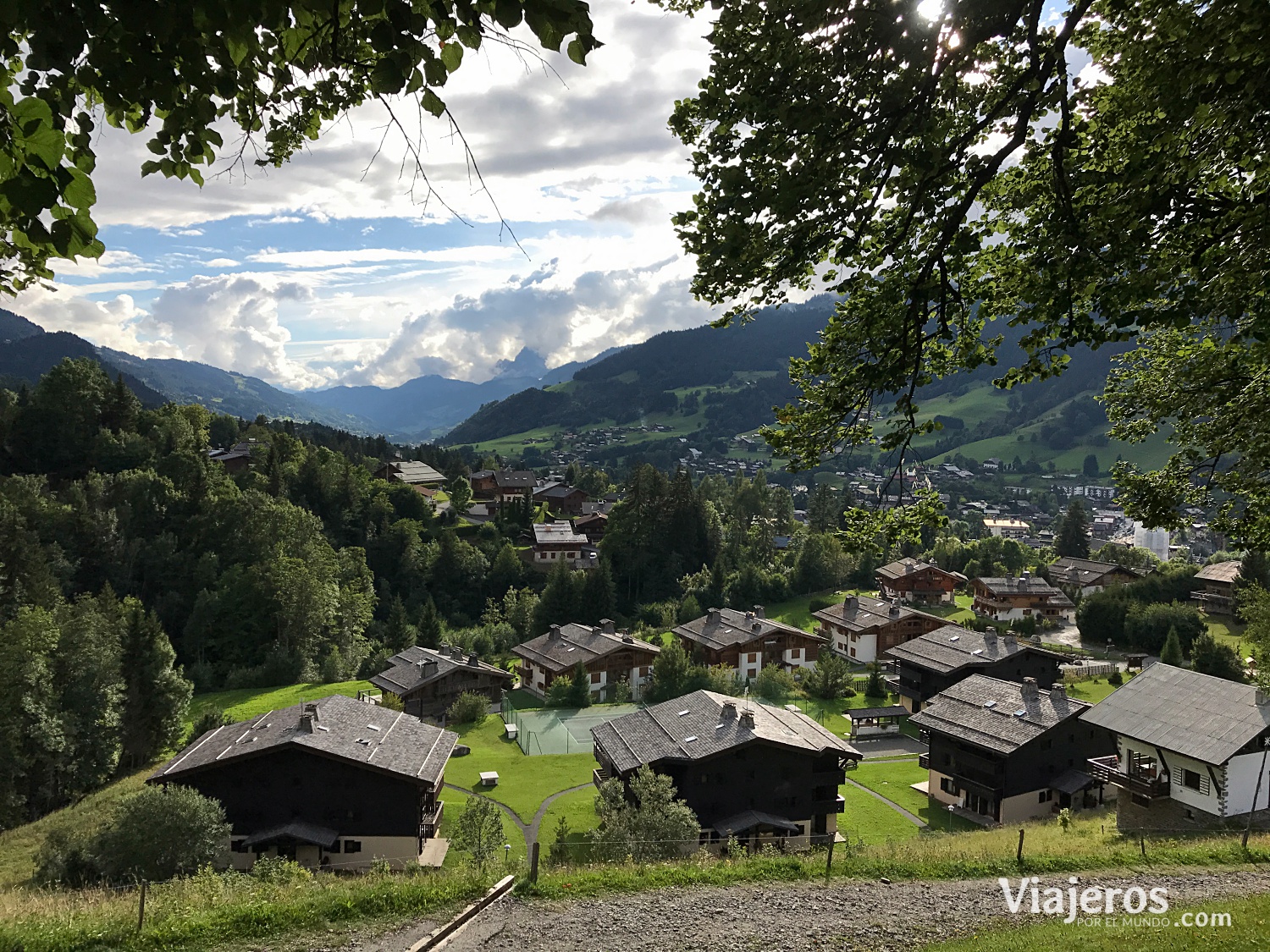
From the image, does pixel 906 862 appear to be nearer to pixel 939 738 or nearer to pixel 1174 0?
pixel 1174 0

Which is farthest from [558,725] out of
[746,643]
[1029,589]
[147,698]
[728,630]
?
[1029,589]

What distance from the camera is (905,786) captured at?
125 feet

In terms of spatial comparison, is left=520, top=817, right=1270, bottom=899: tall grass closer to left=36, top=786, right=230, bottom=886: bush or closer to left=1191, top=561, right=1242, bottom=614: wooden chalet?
left=36, top=786, right=230, bottom=886: bush

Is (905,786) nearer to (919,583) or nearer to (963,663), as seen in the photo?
(963,663)

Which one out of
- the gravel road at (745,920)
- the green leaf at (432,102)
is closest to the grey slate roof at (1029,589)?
the gravel road at (745,920)

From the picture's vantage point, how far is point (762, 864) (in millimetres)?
12805

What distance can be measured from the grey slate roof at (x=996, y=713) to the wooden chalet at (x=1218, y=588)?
142 ft

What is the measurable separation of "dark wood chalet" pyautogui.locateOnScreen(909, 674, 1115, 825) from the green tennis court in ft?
58.2

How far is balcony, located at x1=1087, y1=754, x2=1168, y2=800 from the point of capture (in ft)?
94.4

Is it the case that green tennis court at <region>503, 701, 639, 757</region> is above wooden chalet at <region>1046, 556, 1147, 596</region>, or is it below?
below

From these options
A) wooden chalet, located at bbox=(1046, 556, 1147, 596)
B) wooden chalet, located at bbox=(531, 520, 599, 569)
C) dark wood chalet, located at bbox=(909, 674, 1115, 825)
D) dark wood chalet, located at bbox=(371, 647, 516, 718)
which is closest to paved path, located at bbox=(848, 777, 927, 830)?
dark wood chalet, located at bbox=(909, 674, 1115, 825)

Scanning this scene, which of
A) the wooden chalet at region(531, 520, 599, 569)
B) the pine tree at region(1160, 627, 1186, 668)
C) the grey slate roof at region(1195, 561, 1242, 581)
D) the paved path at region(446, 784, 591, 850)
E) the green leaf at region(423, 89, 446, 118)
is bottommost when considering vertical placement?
the paved path at region(446, 784, 591, 850)

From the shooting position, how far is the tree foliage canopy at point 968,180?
6.12m

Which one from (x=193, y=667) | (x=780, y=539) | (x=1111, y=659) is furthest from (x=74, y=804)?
(x=780, y=539)
